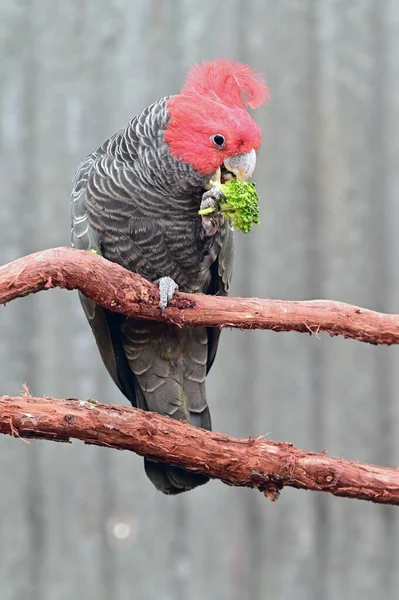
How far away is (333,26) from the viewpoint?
2709 millimetres

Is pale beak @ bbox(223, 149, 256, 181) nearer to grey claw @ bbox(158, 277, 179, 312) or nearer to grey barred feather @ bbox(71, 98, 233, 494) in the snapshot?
grey barred feather @ bbox(71, 98, 233, 494)

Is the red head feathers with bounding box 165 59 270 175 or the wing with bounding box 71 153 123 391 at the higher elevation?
the red head feathers with bounding box 165 59 270 175

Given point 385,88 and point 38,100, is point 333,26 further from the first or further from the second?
point 38,100

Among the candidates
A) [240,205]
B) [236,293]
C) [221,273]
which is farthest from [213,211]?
[236,293]

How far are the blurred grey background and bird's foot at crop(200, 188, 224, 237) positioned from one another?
51 cm

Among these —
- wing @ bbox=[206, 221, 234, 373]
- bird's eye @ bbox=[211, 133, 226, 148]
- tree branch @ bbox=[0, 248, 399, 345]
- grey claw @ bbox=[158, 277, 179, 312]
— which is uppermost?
bird's eye @ bbox=[211, 133, 226, 148]

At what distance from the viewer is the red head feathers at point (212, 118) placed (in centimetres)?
203

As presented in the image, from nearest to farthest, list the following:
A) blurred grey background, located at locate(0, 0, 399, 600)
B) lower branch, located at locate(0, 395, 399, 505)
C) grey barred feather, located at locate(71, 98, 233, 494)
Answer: lower branch, located at locate(0, 395, 399, 505) < grey barred feather, located at locate(71, 98, 233, 494) < blurred grey background, located at locate(0, 0, 399, 600)

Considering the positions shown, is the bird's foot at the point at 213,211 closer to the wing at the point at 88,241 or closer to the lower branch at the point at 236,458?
the wing at the point at 88,241

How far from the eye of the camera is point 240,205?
1.96 meters

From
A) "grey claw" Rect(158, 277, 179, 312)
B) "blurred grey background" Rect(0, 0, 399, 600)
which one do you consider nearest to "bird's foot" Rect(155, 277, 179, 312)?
"grey claw" Rect(158, 277, 179, 312)

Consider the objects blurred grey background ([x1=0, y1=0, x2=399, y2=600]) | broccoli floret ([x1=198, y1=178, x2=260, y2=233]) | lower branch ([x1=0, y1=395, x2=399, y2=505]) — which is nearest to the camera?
lower branch ([x1=0, y1=395, x2=399, y2=505])

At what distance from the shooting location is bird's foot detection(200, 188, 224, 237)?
2.06 m

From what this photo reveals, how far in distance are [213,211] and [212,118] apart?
27 centimetres
